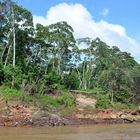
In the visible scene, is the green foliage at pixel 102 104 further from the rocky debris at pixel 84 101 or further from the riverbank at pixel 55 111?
the rocky debris at pixel 84 101

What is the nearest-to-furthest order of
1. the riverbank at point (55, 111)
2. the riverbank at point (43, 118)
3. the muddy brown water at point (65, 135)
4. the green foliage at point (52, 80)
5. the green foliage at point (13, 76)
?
the muddy brown water at point (65, 135) < the riverbank at point (43, 118) < the riverbank at point (55, 111) < the green foliage at point (13, 76) < the green foliage at point (52, 80)

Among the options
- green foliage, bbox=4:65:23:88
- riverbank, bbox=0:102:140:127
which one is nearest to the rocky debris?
riverbank, bbox=0:102:140:127

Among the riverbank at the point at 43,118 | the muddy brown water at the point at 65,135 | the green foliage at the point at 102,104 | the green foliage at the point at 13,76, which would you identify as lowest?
the muddy brown water at the point at 65,135

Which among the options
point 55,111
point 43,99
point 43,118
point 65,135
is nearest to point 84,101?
point 43,99

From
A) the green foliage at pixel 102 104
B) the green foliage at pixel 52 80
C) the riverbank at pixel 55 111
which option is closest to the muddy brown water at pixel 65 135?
the riverbank at pixel 55 111

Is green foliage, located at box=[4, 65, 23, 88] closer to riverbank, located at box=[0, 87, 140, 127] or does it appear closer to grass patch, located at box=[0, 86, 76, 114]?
grass patch, located at box=[0, 86, 76, 114]

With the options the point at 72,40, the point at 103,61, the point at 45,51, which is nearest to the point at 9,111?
the point at 45,51

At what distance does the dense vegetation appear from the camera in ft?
171

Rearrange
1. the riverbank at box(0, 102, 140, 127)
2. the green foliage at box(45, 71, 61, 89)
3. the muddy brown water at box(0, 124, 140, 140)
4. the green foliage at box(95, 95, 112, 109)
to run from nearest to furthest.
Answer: the muddy brown water at box(0, 124, 140, 140) < the riverbank at box(0, 102, 140, 127) < the green foliage at box(95, 95, 112, 109) < the green foliage at box(45, 71, 61, 89)

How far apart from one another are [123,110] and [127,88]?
9.84 m

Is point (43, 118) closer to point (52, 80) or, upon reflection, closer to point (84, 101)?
point (84, 101)

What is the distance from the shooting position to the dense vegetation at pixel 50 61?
5222 centimetres

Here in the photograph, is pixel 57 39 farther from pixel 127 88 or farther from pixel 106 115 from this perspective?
pixel 106 115

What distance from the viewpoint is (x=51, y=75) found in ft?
194
